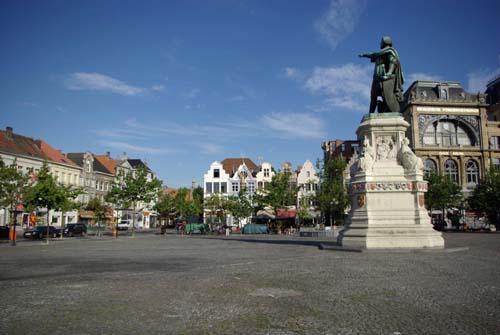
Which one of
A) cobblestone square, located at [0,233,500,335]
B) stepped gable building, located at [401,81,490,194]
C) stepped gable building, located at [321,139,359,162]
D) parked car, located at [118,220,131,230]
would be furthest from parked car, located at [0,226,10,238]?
stepped gable building, located at [321,139,359,162]

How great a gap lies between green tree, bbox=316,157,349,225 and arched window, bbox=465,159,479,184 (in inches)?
927

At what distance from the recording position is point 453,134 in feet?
200

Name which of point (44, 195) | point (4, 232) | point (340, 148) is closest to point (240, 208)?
point (4, 232)

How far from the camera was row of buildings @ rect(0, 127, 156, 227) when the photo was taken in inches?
2069

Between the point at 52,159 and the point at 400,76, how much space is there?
57.8 m

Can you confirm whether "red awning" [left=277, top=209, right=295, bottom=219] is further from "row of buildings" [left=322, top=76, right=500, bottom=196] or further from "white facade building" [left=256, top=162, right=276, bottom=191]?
"white facade building" [left=256, top=162, right=276, bottom=191]

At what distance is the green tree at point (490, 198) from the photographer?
46438 millimetres

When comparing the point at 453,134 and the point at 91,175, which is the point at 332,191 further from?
the point at 91,175

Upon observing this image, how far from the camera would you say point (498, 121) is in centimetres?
6338

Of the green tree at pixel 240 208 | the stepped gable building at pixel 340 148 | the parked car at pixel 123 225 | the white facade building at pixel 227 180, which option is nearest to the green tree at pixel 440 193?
the stepped gable building at pixel 340 148

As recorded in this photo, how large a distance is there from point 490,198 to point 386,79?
3909 cm

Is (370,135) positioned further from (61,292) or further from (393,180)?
(61,292)

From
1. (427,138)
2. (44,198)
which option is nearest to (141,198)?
(44,198)

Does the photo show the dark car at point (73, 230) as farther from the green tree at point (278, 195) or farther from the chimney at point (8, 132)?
the green tree at point (278, 195)
